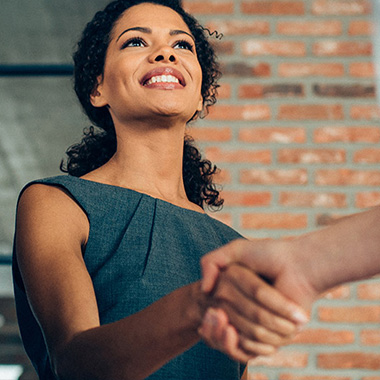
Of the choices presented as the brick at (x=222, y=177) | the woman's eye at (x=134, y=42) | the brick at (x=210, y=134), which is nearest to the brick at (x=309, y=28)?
the brick at (x=210, y=134)

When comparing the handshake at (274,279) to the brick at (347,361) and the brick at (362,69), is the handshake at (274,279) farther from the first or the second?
the brick at (362,69)

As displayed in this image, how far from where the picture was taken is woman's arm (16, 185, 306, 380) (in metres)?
0.77

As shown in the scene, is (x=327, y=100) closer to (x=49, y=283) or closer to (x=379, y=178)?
(x=379, y=178)

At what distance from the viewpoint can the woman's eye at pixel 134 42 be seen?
60.4 inches

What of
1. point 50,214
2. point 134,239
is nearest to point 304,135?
point 134,239

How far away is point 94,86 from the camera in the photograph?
1.61 meters

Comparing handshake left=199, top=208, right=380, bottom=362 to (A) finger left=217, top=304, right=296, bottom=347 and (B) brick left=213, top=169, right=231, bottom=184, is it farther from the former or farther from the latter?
(B) brick left=213, top=169, right=231, bottom=184

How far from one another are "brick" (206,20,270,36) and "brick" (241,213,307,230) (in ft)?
2.19

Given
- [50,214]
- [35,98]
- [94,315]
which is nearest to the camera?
[94,315]

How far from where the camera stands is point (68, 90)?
344 cm

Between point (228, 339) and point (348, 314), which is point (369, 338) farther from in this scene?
point (228, 339)

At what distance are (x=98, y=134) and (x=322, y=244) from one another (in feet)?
3.60

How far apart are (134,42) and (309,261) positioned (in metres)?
0.93

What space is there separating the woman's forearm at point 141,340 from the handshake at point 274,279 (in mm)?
38
